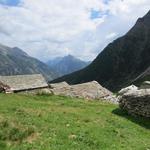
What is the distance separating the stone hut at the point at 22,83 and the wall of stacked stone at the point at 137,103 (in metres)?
21.4

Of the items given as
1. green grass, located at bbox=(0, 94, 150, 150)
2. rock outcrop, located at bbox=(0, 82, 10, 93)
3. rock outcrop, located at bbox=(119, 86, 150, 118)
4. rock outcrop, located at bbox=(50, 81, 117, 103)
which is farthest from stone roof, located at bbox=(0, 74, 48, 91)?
rock outcrop, located at bbox=(119, 86, 150, 118)

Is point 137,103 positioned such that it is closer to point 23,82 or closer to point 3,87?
point 3,87

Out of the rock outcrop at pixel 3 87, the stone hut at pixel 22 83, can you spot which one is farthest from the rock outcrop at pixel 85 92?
the rock outcrop at pixel 3 87

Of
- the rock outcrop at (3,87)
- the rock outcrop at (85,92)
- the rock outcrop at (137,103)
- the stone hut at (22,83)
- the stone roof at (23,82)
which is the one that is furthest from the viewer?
the stone roof at (23,82)

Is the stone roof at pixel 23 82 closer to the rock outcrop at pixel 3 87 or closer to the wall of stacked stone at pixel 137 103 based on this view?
the rock outcrop at pixel 3 87

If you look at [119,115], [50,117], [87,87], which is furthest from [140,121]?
[87,87]

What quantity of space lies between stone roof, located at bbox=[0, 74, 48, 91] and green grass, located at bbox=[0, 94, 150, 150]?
20916mm

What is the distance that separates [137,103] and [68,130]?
41.0ft

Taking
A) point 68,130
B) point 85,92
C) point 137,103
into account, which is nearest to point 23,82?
point 85,92

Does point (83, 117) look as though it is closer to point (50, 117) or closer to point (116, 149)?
point (50, 117)

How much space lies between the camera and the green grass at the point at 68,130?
85.4 feet

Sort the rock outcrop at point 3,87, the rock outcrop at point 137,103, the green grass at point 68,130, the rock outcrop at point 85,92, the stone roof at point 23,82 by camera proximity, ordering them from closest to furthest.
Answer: the green grass at point 68,130 → the rock outcrop at point 137,103 → the rock outcrop at point 3,87 → the rock outcrop at point 85,92 → the stone roof at point 23,82

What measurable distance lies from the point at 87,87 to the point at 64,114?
2893cm

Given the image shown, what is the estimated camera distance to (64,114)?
118ft
